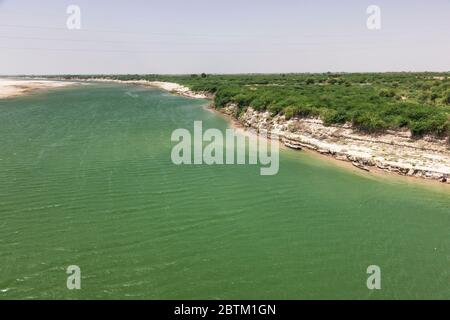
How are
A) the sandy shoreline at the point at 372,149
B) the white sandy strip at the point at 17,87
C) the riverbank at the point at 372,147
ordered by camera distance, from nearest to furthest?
1. the sandy shoreline at the point at 372,149
2. the riverbank at the point at 372,147
3. the white sandy strip at the point at 17,87

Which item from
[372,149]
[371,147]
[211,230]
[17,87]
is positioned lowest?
[211,230]

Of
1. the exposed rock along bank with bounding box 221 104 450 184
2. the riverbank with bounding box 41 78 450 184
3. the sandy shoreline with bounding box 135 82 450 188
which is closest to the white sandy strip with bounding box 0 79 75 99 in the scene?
the riverbank with bounding box 41 78 450 184

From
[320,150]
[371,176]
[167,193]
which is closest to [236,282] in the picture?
[167,193]

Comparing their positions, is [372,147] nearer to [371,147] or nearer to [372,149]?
[371,147]

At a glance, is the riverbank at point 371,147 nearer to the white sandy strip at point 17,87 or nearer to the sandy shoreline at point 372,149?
the sandy shoreline at point 372,149

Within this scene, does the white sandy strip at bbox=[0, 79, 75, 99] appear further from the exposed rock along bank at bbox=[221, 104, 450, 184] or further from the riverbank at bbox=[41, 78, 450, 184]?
the exposed rock along bank at bbox=[221, 104, 450, 184]

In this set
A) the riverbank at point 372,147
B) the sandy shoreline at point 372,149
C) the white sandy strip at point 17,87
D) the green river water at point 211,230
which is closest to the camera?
the green river water at point 211,230

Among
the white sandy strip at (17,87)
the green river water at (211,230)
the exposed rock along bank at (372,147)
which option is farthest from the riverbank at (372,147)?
the white sandy strip at (17,87)

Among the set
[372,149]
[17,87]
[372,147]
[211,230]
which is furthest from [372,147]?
[17,87]

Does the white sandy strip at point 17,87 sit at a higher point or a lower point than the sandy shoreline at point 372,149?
higher
